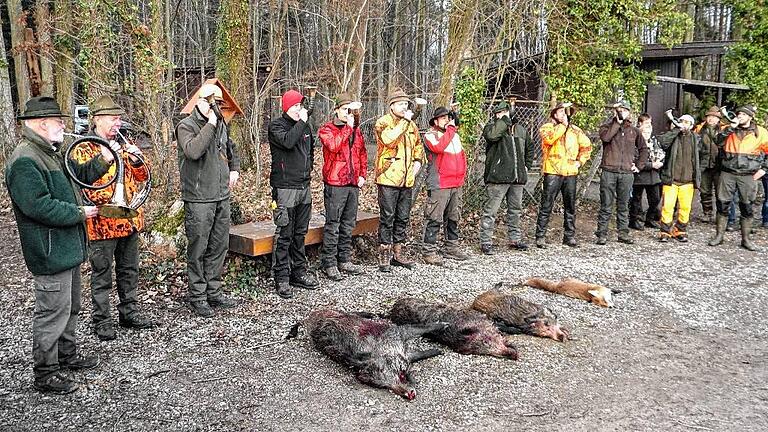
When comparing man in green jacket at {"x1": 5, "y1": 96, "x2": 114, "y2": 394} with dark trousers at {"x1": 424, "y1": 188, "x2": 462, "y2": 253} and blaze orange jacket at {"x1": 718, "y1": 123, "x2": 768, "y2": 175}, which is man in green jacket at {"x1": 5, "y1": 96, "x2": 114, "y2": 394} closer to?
dark trousers at {"x1": 424, "y1": 188, "x2": 462, "y2": 253}

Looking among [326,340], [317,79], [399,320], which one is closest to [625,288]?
[399,320]

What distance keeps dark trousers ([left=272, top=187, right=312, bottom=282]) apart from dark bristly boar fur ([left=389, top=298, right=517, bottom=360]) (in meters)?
1.80

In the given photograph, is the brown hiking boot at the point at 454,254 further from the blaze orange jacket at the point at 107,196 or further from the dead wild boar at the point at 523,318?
the blaze orange jacket at the point at 107,196

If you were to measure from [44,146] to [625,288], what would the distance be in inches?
231

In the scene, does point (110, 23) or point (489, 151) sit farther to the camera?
point (110, 23)

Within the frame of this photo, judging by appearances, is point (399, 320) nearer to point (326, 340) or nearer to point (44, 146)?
point (326, 340)

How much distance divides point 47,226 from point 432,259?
462 cm

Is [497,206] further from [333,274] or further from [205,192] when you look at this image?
[205,192]

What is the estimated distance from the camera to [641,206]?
1005 cm

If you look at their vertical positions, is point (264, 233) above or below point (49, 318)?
above

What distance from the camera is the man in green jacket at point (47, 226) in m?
3.85

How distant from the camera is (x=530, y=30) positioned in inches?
413

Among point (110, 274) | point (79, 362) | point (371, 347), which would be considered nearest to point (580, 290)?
point (371, 347)

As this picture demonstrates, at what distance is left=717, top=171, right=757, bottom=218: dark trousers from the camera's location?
8617 mm
